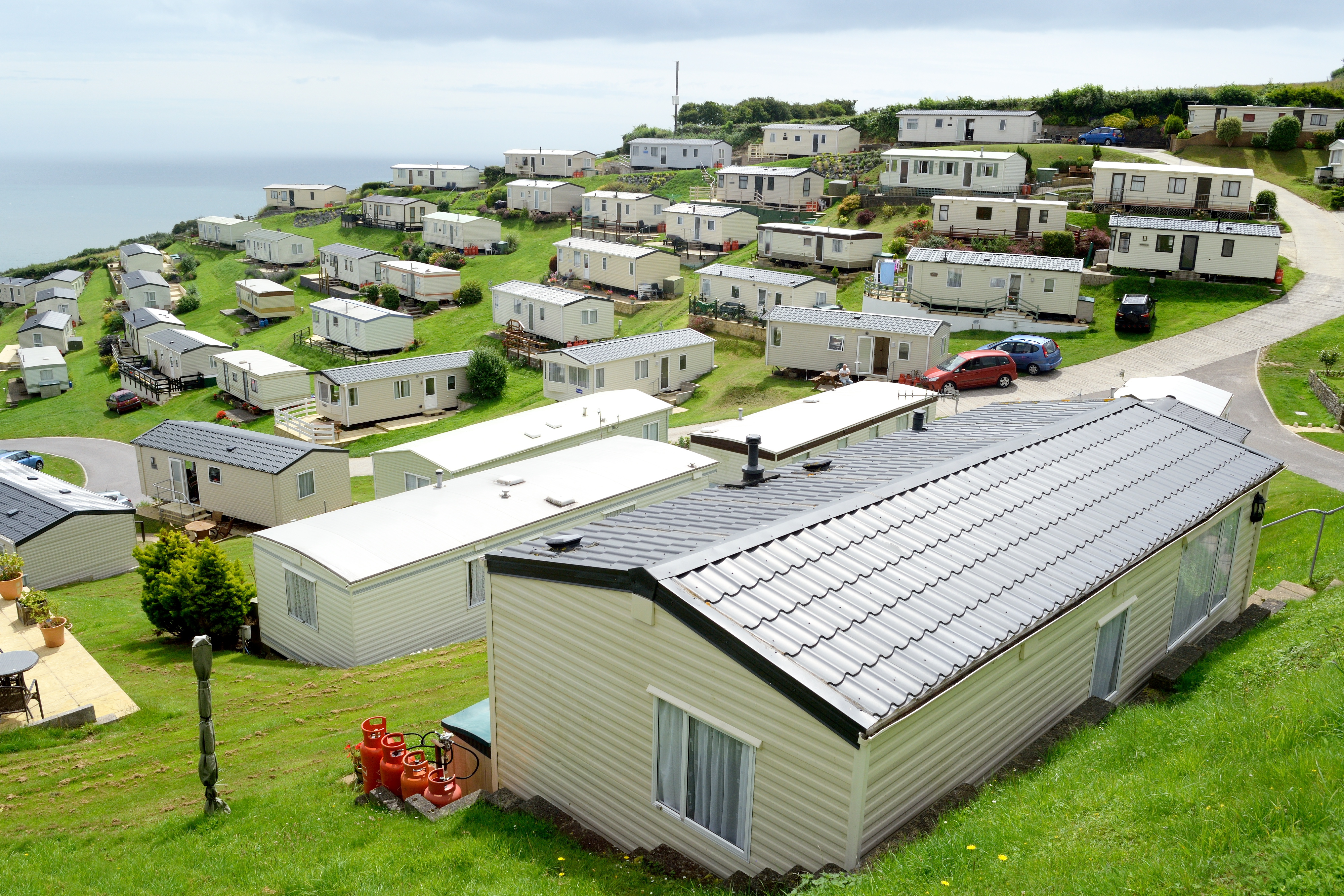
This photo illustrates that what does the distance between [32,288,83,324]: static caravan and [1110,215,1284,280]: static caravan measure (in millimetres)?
85864

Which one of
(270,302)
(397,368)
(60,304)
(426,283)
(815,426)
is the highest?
(815,426)

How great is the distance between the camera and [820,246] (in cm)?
5709

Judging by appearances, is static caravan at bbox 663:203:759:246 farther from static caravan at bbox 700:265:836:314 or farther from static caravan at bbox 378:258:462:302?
static caravan at bbox 378:258:462:302

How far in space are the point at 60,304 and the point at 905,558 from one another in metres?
99.2

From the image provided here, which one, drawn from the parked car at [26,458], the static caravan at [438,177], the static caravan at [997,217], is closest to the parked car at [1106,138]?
the static caravan at [997,217]

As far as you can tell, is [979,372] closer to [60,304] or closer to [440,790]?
[440,790]

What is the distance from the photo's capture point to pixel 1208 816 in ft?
24.1

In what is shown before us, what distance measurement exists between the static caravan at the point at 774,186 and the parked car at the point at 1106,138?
21432 mm

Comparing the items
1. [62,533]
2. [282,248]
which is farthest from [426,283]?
[62,533]

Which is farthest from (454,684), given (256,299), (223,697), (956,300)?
(256,299)

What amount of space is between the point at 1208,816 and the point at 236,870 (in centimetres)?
928

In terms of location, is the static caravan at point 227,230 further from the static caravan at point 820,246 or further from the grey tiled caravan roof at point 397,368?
the static caravan at point 820,246

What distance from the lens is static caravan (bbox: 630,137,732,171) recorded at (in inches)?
3861

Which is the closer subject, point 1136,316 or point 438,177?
point 1136,316
